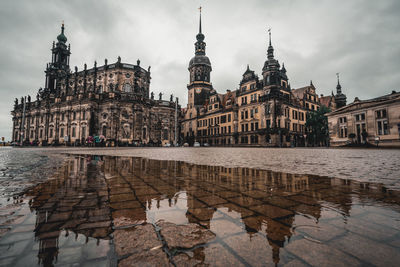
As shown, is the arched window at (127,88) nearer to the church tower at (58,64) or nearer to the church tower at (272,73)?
the church tower at (58,64)

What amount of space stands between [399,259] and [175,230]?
5.12 ft

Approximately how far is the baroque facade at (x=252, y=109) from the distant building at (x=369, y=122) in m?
9.07

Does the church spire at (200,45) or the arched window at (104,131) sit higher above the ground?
the church spire at (200,45)

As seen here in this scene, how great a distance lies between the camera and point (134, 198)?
2627 millimetres

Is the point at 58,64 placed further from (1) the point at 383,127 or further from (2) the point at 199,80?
(1) the point at 383,127

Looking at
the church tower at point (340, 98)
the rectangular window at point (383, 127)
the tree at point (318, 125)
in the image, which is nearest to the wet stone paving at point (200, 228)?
the rectangular window at point (383, 127)

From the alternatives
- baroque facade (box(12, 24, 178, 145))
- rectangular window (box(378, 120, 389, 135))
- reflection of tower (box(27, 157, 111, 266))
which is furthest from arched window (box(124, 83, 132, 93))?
reflection of tower (box(27, 157, 111, 266))

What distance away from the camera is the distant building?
22.7 m

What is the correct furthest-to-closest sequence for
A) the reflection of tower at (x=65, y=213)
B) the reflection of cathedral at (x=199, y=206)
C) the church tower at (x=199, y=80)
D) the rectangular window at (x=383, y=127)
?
the church tower at (x=199, y=80), the rectangular window at (x=383, y=127), the reflection of cathedral at (x=199, y=206), the reflection of tower at (x=65, y=213)

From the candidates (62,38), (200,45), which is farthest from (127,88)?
(62,38)

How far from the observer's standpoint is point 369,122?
25188 mm

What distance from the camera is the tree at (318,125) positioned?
1510 inches

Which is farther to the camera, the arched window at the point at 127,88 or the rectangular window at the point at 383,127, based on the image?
the arched window at the point at 127,88

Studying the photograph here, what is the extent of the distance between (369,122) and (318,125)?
13601mm
